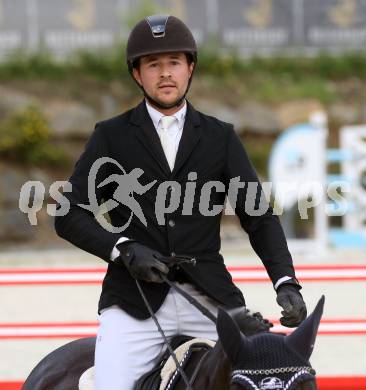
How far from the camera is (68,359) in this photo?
310cm

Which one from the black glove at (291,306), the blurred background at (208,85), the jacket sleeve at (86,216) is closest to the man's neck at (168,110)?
the jacket sleeve at (86,216)

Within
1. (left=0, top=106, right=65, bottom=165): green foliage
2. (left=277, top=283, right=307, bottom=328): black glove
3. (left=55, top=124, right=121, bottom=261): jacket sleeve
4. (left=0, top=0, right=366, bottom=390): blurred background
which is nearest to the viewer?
(left=277, top=283, right=307, bottom=328): black glove

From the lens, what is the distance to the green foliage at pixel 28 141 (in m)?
15.0

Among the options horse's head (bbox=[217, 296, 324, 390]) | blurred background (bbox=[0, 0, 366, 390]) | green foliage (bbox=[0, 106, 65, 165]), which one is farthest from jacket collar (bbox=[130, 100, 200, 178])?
green foliage (bbox=[0, 106, 65, 165])

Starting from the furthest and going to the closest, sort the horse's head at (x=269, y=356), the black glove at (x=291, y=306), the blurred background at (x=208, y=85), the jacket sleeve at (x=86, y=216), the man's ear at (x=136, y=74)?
the blurred background at (x=208, y=85) → the man's ear at (x=136, y=74) → the jacket sleeve at (x=86, y=216) → the black glove at (x=291, y=306) → the horse's head at (x=269, y=356)

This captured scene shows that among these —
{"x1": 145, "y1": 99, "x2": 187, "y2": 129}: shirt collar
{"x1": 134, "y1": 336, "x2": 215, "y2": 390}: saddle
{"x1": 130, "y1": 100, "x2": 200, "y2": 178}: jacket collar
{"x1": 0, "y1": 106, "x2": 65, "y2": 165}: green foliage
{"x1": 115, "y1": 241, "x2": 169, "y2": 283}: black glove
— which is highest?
{"x1": 0, "y1": 106, "x2": 65, "y2": 165}: green foliage

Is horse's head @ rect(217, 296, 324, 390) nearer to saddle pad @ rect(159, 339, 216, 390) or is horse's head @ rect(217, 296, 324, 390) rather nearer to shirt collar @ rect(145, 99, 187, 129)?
saddle pad @ rect(159, 339, 216, 390)

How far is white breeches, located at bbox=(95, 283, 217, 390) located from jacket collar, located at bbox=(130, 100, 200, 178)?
335mm

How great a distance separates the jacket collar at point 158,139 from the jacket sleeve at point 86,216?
11 centimetres

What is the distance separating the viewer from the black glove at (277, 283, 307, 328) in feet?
8.10

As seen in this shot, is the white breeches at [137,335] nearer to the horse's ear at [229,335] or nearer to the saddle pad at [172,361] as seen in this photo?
the saddle pad at [172,361]

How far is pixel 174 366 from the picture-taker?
2.52m

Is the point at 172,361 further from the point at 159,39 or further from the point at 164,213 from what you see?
the point at 159,39

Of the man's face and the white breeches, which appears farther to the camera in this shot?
the man's face
